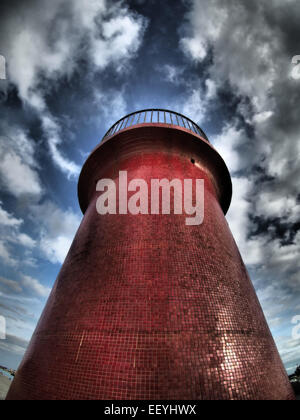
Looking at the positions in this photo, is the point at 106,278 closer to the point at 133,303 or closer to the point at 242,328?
the point at 133,303

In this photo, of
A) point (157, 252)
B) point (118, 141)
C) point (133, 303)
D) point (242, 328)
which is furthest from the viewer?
point (118, 141)

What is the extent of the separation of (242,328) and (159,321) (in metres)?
1.98

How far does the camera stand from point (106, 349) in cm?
332

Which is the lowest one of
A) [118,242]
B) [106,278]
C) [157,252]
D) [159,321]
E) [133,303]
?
[159,321]

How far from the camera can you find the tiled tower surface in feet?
10.1

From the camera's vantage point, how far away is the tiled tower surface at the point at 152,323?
3072 mm

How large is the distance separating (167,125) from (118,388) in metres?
6.96

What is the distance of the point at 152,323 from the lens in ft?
11.2

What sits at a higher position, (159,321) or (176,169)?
(176,169)
